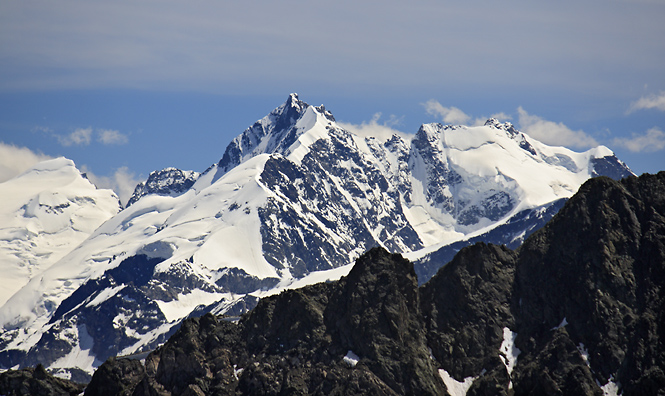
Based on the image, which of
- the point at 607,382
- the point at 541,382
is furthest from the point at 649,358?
the point at 541,382

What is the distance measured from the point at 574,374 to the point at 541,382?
697 centimetres

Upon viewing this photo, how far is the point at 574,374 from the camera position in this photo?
652 ft

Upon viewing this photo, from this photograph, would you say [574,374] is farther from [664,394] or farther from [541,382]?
[664,394]

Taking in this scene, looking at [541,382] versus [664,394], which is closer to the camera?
[664,394]

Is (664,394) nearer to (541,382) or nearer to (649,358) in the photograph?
(649,358)

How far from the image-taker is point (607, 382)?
19900 cm

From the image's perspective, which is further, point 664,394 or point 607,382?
point 607,382

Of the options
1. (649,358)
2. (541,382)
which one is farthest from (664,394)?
(541,382)

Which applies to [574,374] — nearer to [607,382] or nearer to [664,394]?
[607,382]

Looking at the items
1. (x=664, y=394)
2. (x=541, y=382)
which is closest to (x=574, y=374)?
(x=541, y=382)

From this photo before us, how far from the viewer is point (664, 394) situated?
7318 inches

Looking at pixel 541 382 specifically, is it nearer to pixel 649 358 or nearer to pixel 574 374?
pixel 574 374

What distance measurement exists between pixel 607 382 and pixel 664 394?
1496 cm

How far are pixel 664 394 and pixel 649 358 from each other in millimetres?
11705
